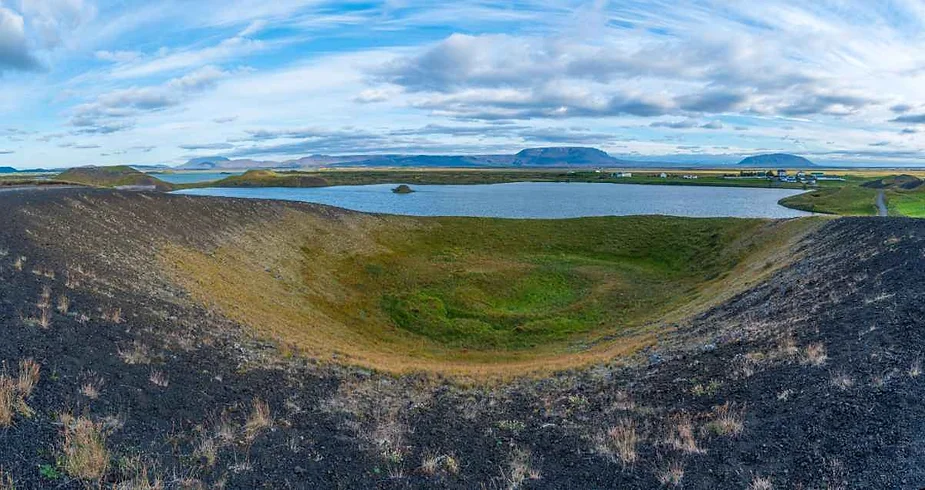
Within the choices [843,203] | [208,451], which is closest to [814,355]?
[208,451]

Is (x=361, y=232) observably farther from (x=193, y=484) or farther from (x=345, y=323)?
(x=193, y=484)

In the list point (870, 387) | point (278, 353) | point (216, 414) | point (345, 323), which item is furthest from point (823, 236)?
point (216, 414)

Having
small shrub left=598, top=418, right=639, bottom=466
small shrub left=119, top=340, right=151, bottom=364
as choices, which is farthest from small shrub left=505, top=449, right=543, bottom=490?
small shrub left=119, top=340, right=151, bottom=364

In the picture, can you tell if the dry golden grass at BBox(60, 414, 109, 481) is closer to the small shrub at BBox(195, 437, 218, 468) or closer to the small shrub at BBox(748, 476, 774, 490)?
the small shrub at BBox(195, 437, 218, 468)

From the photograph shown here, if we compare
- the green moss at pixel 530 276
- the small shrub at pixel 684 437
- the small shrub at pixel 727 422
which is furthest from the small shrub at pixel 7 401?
the green moss at pixel 530 276

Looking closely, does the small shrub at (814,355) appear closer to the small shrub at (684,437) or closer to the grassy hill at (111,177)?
the small shrub at (684,437)

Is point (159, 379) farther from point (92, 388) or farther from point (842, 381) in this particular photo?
point (842, 381)
